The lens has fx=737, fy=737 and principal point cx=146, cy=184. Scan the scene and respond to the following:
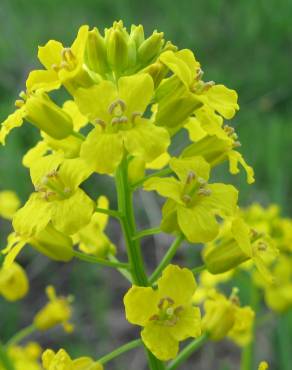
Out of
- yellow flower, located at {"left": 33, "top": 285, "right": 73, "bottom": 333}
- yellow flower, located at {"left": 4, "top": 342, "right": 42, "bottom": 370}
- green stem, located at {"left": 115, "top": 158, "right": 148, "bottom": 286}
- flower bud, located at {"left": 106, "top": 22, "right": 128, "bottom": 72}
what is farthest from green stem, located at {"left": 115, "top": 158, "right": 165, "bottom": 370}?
yellow flower, located at {"left": 4, "top": 342, "right": 42, "bottom": 370}

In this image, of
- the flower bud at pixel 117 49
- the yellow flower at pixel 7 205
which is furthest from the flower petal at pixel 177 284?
the yellow flower at pixel 7 205

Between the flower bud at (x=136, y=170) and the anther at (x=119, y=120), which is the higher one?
the anther at (x=119, y=120)

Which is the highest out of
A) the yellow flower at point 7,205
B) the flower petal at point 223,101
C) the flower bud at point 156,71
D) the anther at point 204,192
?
the flower bud at point 156,71

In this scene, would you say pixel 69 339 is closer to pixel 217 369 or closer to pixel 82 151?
pixel 217 369

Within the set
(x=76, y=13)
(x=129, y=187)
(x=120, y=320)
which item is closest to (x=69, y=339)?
(x=120, y=320)

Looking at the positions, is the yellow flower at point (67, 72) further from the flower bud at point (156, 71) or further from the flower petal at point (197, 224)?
the flower petal at point (197, 224)

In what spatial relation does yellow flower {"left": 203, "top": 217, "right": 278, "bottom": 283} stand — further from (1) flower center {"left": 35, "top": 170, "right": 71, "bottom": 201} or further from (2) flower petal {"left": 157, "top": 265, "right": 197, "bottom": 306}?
(1) flower center {"left": 35, "top": 170, "right": 71, "bottom": 201}
